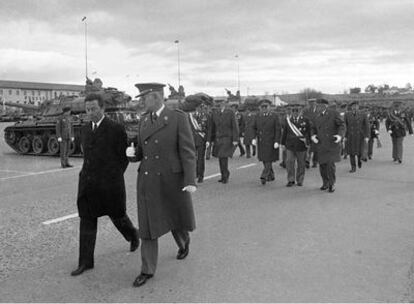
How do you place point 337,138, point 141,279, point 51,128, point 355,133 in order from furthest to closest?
point 51,128
point 355,133
point 337,138
point 141,279

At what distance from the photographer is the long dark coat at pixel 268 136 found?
9688 millimetres

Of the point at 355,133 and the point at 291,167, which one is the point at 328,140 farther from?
the point at 355,133

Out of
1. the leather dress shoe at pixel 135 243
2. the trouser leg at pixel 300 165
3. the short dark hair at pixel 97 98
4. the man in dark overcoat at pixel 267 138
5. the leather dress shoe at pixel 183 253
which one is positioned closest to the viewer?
the short dark hair at pixel 97 98

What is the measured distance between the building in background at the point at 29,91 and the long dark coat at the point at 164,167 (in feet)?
375

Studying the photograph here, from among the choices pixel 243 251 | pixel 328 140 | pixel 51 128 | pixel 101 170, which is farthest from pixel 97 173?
pixel 51 128

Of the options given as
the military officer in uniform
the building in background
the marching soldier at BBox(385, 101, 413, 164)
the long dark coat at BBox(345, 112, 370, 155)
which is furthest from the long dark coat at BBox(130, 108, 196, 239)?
the building in background

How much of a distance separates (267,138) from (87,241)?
5955 millimetres

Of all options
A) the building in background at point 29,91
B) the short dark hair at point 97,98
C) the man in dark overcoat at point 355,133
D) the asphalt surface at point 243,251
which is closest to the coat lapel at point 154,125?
the short dark hair at point 97,98

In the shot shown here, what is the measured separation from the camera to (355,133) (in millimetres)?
12102

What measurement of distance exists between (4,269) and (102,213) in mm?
1138

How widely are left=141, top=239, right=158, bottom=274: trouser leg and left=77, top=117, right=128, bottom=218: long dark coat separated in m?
0.62

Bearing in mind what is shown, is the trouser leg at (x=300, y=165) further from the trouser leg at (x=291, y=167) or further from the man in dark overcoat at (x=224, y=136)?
the man in dark overcoat at (x=224, y=136)

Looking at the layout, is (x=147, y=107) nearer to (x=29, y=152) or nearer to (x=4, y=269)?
(x=4, y=269)

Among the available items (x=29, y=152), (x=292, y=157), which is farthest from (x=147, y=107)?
(x=29, y=152)
